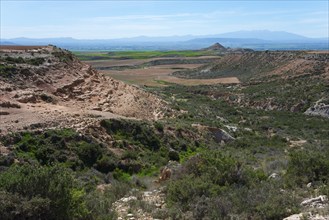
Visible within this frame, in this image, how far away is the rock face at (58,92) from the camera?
22.3 m

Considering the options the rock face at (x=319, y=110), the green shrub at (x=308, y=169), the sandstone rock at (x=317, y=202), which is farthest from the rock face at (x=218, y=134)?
the sandstone rock at (x=317, y=202)

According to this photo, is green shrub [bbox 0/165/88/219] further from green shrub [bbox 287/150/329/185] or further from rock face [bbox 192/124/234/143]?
rock face [bbox 192/124/234/143]

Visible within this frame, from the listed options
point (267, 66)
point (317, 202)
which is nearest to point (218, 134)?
point (317, 202)

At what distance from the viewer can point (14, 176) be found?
31.4 ft

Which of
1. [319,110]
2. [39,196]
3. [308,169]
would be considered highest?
[39,196]

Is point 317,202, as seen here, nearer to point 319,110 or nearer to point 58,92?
point 58,92

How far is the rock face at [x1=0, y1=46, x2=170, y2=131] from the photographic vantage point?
22328 mm

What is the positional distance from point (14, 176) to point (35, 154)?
845 cm

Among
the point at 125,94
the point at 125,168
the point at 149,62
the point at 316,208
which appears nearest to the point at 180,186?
the point at 316,208

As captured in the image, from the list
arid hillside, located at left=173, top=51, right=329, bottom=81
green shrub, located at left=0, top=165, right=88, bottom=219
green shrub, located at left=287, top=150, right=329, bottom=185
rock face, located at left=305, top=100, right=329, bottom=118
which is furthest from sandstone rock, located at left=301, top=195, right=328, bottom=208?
arid hillside, located at left=173, top=51, right=329, bottom=81

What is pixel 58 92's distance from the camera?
26609 mm

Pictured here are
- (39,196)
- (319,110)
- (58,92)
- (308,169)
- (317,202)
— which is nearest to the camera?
(39,196)

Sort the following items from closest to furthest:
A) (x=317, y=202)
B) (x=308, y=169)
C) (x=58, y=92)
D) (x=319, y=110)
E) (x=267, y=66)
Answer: (x=317, y=202), (x=308, y=169), (x=58, y=92), (x=319, y=110), (x=267, y=66)

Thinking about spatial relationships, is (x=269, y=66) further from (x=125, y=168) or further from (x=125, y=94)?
(x=125, y=168)
